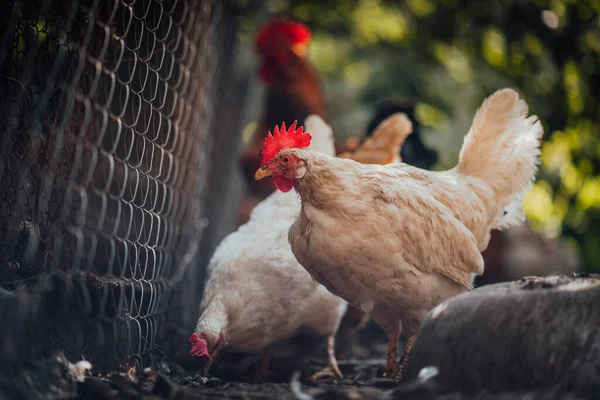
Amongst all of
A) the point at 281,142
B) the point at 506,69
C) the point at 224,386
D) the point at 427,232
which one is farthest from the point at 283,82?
the point at 224,386

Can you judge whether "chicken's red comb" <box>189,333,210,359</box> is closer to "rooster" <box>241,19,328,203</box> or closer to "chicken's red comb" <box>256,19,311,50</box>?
"rooster" <box>241,19,328,203</box>

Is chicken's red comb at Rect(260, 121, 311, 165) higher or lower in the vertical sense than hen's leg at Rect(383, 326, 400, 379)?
higher

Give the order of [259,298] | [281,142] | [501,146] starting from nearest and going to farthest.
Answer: [281,142]
[259,298]
[501,146]

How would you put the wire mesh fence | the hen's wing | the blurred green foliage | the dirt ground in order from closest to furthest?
the dirt ground < the wire mesh fence < the hen's wing < the blurred green foliage

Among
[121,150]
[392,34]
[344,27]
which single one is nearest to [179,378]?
[121,150]

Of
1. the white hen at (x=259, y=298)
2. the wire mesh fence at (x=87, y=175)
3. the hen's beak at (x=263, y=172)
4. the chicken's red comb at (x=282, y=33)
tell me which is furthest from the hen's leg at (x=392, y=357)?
the chicken's red comb at (x=282, y=33)

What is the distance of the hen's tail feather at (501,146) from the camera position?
3219 millimetres

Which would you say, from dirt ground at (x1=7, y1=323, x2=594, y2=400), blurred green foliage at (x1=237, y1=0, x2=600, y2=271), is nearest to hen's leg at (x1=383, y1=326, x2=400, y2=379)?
dirt ground at (x1=7, y1=323, x2=594, y2=400)

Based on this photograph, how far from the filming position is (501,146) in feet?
10.6

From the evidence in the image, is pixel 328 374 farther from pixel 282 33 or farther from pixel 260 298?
pixel 282 33

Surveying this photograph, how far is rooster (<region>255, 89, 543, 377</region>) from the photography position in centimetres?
249

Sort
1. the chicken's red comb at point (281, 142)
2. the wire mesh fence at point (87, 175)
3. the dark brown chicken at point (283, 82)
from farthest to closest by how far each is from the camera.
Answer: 1. the dark brown chicken at point (283, 82)
2. the chicken's red comb at point (281, 142)
3. the wire mesh fence at point (87, 175)

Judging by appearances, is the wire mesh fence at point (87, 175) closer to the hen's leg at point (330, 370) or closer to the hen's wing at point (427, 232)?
the hen's leg at point (330, 370)

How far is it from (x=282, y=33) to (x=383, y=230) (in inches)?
134
